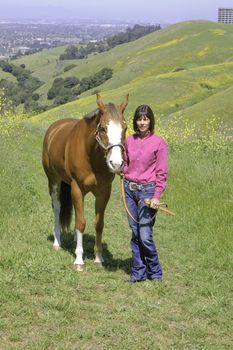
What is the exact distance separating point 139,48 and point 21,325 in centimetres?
9589

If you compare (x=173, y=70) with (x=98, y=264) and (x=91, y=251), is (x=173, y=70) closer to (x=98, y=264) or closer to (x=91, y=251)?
(x=91, y=251)

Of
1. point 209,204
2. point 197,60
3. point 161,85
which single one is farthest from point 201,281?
point 197,60

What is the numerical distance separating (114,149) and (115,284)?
5.45 feet

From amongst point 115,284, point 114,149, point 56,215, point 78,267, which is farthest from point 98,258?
point 114,149

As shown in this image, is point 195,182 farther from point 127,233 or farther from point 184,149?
point 184,149

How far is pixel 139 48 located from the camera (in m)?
96.4

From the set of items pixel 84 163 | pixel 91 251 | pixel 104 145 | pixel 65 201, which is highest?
pixel 104 145

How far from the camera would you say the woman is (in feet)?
17.7

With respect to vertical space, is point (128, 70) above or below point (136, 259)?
below

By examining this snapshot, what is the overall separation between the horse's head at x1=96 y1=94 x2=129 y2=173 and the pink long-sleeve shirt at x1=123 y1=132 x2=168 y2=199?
13.8 inches

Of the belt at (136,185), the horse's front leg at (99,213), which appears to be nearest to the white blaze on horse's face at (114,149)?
the belt at (136,185)

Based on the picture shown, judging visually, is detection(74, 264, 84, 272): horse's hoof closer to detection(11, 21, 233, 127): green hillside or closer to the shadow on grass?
the shadow on grass

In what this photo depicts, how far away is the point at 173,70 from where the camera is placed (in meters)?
68.1

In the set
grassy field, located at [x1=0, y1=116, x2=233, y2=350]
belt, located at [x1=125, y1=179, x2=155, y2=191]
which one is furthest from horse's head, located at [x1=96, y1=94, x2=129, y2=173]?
grassy field, located at [x1=0, y1=116, x2=233, y2=350]
